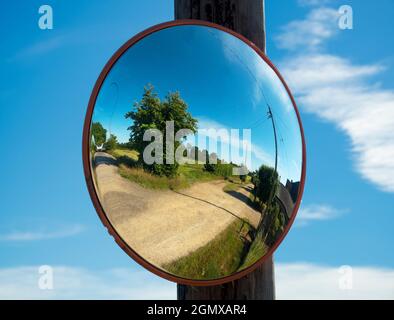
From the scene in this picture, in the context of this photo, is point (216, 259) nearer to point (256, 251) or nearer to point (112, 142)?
point (256, 251)

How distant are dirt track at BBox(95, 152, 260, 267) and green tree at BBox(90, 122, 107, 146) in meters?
0.06

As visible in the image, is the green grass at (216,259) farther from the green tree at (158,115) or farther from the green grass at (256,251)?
the green tree at (158,115)

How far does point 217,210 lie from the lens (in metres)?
2.51

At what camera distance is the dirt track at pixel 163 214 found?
247 centimetres

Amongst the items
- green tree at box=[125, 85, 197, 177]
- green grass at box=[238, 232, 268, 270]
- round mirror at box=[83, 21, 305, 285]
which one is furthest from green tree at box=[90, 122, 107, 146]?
green grass at box=[238, 232, 268, 270]

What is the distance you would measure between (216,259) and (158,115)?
2.24 ft

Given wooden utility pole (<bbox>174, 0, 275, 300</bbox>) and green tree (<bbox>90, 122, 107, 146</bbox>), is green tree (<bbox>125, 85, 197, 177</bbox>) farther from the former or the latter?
wooden utility pole (<bbox>174, 0, 275, 300</bbox>)

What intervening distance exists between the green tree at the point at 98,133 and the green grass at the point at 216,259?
0.62 m

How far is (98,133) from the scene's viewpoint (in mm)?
2525

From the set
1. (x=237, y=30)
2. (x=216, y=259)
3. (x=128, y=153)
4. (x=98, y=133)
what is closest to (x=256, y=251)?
(x=216, y=259)

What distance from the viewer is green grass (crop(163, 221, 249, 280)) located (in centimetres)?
250

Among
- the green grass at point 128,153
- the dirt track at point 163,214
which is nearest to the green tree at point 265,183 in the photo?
the dirt track at point 163,214
